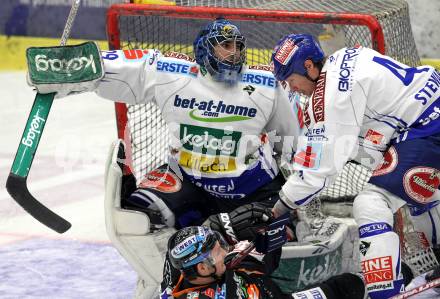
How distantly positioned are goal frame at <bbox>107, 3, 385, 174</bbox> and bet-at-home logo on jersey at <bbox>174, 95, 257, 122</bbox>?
38 cm

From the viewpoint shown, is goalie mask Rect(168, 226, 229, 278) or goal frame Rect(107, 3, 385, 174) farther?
goal frame Rect(107, 3, 385, 174)

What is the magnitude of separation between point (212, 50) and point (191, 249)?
84 cm

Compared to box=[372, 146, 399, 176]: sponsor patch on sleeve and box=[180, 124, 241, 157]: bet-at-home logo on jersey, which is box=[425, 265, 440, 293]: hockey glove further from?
box=[180, 124, 241, 157]: bet-at-home logo on jersey

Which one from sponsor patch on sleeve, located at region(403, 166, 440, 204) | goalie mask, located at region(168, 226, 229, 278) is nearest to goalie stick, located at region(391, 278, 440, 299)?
sponsor patch on sleeve, located at region(403, 166, 440, 204)

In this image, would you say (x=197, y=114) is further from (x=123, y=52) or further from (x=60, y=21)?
(x=60, y=21)

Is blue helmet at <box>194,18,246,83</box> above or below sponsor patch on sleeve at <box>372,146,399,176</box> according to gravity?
above

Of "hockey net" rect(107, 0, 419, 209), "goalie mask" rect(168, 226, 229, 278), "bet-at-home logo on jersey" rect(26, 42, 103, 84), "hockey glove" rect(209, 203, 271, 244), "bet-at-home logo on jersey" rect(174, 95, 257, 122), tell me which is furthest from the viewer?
"hockey net" rect(107, 0, 419, 209)

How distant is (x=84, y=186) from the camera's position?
18.2 feet

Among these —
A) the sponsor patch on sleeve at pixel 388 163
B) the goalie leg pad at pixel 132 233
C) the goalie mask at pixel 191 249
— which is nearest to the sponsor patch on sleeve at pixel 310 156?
the sponsor patch on sleeve at pixel 388 163

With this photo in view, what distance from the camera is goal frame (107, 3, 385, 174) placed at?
362 cm

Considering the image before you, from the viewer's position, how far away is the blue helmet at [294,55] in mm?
3303

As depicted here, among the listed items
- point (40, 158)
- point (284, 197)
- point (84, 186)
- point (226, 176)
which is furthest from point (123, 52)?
point (40, 158)

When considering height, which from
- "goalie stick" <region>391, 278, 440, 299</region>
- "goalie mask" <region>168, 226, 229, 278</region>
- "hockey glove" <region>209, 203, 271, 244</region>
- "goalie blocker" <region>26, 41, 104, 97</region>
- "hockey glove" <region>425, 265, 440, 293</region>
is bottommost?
"hockey glove" <region>425, 265, 440, 293</region>

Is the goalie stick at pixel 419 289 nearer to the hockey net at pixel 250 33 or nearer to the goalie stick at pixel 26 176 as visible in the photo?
the hockey net at pixel 250 33
